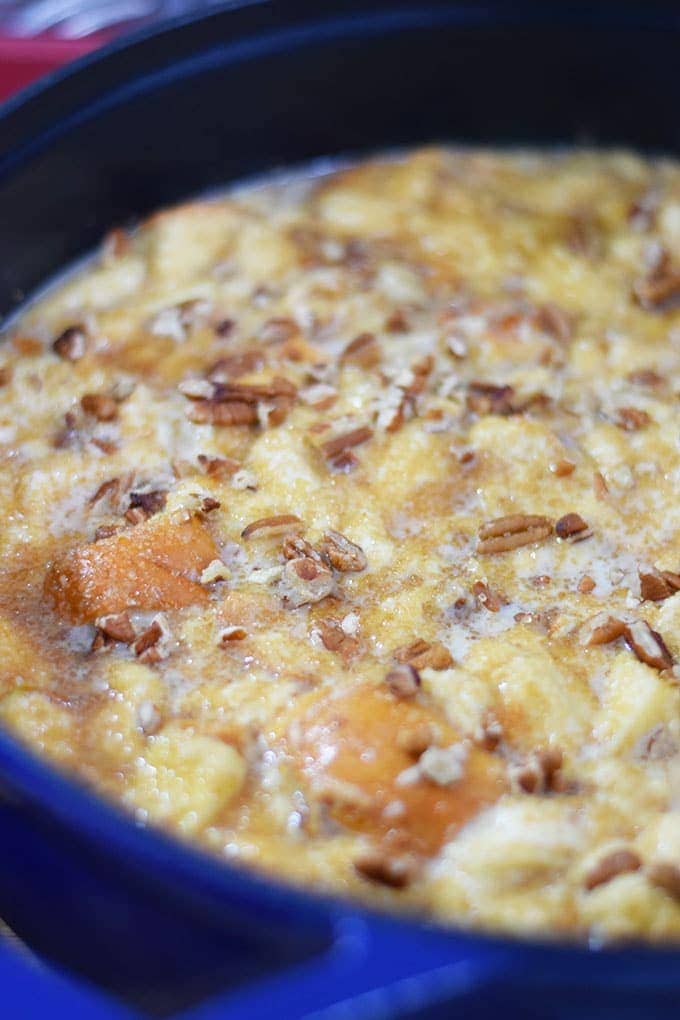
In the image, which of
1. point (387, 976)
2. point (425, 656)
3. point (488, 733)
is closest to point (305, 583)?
point (425, 656)

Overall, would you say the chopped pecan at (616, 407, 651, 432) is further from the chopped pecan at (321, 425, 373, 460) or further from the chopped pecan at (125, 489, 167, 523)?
the chopped pecan at (125, 489, 167, 523)

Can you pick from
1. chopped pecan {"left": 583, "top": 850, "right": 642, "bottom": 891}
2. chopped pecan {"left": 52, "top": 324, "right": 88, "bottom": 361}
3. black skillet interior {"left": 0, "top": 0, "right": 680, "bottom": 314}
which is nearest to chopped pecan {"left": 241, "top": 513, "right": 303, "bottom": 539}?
chopped pecan {"left": 52, "top": 324, "right": 88, "bottom": 361}

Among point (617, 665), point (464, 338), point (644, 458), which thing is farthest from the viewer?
point (464, 338)

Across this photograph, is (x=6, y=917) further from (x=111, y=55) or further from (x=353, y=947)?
(x=111, y=55)

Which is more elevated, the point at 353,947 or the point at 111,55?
the point at 111,55

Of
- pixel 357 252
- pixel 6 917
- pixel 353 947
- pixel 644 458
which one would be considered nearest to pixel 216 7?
pixel 357 252

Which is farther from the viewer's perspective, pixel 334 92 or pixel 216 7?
pixel 334 92

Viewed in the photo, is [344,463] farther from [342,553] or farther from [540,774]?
[540,774]
